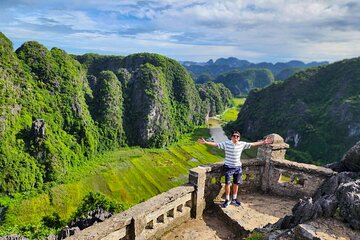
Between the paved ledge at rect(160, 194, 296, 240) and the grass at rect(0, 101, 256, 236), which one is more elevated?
the paved ledge at rect(160, 194, 296, 240)

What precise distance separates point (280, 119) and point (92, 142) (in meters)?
64.6

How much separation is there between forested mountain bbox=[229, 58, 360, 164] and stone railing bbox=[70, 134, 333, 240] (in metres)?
80.6

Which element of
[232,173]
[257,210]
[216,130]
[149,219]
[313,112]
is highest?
[232,173]

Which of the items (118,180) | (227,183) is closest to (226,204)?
(227,183)

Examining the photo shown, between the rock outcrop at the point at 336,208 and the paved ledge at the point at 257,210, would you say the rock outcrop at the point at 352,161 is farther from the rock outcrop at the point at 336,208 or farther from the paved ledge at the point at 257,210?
the rock outcrop at the point at 336,208

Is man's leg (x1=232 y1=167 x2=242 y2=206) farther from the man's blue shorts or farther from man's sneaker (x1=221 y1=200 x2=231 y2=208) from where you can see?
man's sneaker (x1=221 y1=200 x2=231 y2=208)

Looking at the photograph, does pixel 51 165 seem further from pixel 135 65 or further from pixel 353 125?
pixel 135 65

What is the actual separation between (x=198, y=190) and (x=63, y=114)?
82780 millimetres

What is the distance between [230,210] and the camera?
33.2ft

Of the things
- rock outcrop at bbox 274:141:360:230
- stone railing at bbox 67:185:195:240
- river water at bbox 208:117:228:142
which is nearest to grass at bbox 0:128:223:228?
river water at bbox 208:117:228:142

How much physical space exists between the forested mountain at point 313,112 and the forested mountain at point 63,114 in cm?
2738

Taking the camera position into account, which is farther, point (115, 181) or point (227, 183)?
point (115, 181)

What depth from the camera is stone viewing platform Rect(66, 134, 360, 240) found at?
7000mm

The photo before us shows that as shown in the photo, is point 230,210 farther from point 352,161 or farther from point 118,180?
point 118,180
